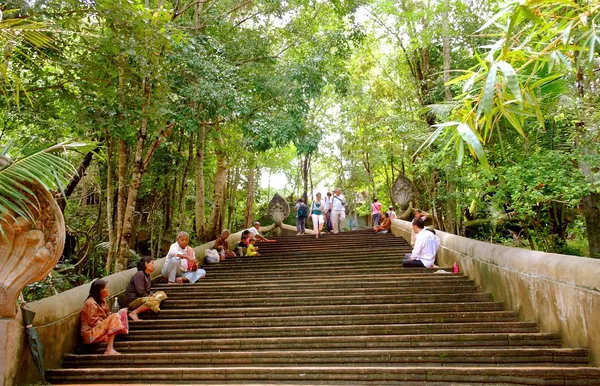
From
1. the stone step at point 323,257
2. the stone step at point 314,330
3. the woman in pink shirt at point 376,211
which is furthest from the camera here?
the woman in pink shirt at point 376,211

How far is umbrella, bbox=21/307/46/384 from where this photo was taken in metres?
4.68

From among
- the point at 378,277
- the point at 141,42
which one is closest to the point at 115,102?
the point at 141,42

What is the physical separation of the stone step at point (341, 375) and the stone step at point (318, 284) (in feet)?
9.46

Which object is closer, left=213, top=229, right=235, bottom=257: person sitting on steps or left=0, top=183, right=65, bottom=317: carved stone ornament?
left=0, top=183, right=65, bottom=317: carved stone ornament

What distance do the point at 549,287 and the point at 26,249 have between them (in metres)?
5.00

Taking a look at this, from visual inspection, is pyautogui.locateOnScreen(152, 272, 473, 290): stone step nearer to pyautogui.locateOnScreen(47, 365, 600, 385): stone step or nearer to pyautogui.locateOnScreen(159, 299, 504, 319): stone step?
pyautogui.locateOnScreen(159, 299, 504, 319): stone step

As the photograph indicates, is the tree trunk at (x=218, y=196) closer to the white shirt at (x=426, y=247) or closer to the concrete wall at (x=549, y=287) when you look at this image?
the white shirt at (x=426, y=247)

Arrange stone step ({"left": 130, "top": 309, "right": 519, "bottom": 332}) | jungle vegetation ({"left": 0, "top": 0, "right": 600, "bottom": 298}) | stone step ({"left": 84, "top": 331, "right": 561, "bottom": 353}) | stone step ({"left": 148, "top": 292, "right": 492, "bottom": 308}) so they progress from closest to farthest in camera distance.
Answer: jungle vegetation ({"left": 0, "top": 0, "right": 600, "bottom": 298}) → stone step ({"left": 84, "top": 331, "right": 561, "bottom": 353}) → stone step ({"left": 130, "top": 309, "right": 519, "bottom": 332}) → stone step ({"left": 148, "top": 292, "right": 492, "bottom": 308})

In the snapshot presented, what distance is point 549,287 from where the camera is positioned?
500 cm

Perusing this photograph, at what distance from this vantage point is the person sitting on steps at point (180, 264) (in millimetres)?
8344

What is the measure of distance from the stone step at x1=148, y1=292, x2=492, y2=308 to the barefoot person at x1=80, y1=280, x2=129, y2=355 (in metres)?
1.58

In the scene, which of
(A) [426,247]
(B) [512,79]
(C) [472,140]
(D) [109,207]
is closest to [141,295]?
(D) [109,207]

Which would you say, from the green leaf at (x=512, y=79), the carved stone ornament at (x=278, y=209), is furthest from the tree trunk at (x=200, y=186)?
the green leaf at (x=512, y=79)

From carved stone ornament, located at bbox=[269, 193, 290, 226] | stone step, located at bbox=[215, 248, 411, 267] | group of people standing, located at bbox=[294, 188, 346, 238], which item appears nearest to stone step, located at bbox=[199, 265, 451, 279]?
stone step, located at bbox=[215, 248, 411, 267]
